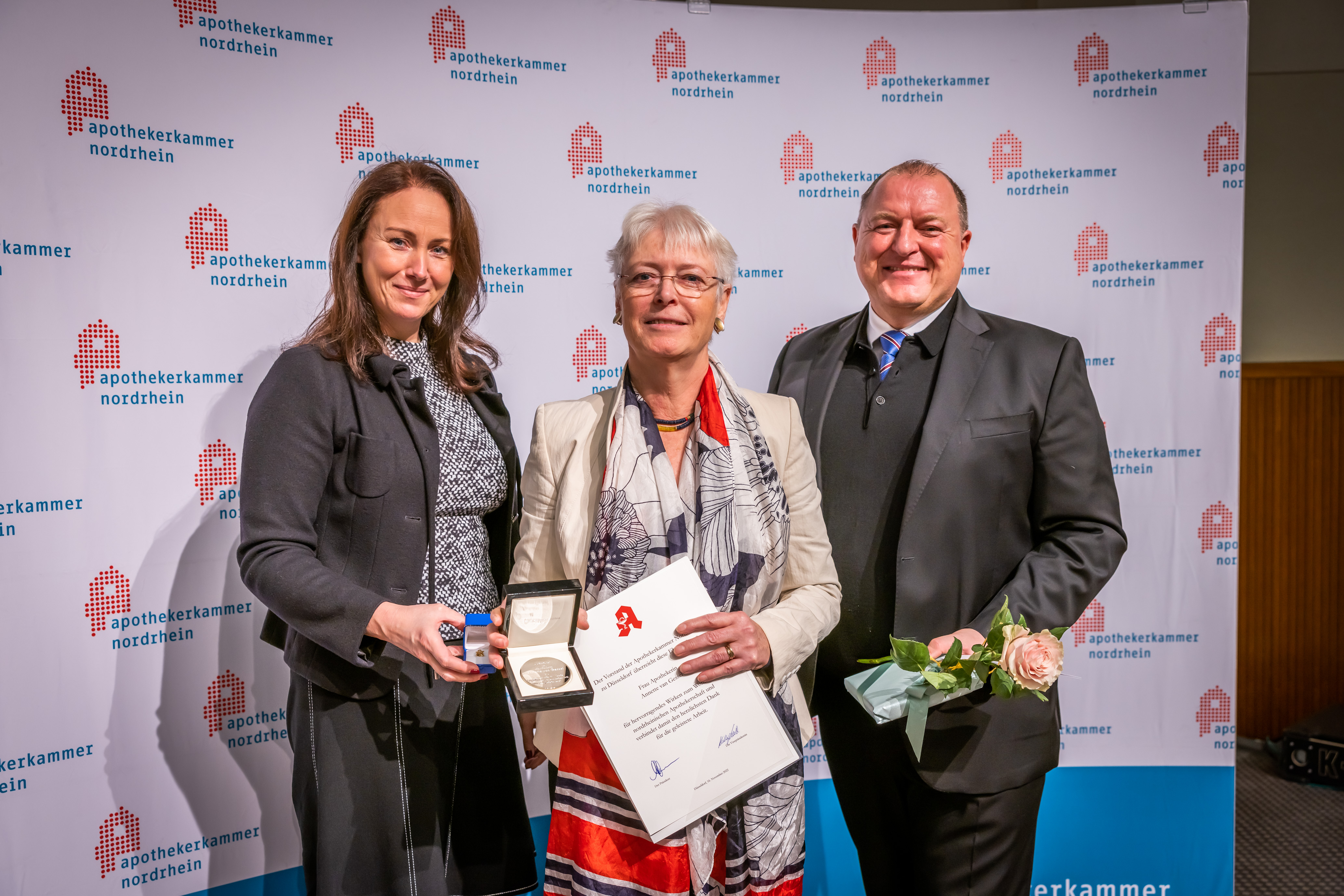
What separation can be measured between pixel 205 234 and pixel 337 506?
1.29m

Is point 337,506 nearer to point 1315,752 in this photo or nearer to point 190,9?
point 190,9

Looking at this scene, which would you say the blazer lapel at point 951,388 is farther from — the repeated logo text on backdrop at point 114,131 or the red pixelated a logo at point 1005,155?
the repeated logo text on backdrop at point 114,131

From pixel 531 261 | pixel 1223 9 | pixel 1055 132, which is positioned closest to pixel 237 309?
pixel 531 261

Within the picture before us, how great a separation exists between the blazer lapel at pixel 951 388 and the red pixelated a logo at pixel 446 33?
1.92m

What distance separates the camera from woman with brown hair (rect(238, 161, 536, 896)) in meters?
1.80

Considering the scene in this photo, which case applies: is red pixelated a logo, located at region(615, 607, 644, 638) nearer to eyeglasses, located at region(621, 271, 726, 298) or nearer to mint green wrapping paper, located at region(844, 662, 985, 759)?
mint green wrapping paper, located at region(844, 662, 985, 759)

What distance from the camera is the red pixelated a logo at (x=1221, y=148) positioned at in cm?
313

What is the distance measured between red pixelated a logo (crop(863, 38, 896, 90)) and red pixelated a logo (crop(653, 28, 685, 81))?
0.69m

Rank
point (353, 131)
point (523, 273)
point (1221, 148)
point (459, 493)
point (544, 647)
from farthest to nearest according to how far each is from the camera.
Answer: point (1221, 148) < point (523, 273) < point (353, 131) < point (459, 493) < point (544, 647)

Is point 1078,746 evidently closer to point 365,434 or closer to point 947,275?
point 947,275

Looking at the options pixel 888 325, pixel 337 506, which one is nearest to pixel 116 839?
pixel 337 506

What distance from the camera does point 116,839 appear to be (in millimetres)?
2580

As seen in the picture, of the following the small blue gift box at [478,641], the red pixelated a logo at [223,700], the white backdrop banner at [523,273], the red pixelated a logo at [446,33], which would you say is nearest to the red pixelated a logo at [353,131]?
the white backdrop banner at [523,273]

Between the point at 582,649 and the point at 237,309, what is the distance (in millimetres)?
1778
